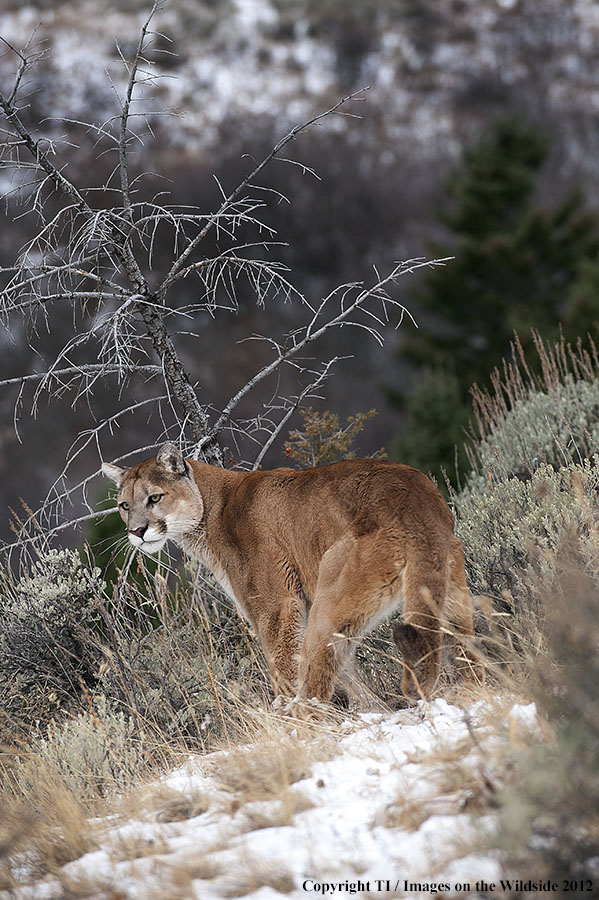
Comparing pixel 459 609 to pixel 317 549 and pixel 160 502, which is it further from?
pixel 160 502

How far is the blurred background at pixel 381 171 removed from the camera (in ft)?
88.0

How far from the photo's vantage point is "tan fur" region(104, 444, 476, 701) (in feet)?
14.3

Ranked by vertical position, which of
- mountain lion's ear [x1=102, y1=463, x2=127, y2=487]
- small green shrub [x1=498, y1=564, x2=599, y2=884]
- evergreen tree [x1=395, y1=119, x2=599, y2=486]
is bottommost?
evergreen tree [x1=395, y1=119, x2=599, y2=486]

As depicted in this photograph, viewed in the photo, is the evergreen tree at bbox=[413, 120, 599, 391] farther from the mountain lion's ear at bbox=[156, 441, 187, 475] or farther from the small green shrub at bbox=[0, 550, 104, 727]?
the mountain lion's ear at bbox=[156, 441, 187, 475]

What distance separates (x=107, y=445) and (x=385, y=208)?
16287 millimetres

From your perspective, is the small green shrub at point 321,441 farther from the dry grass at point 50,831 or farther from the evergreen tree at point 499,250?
the evergreen tree at point 499,250

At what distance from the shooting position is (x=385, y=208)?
38969mm

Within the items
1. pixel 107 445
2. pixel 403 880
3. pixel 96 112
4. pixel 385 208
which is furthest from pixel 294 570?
pixel 385 208

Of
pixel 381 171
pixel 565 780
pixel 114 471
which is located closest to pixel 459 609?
pixel 565 780

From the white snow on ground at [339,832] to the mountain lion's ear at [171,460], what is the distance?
Answer: 221 cm

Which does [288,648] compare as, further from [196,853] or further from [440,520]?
[196,853]

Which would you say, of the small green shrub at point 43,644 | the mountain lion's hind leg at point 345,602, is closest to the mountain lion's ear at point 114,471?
the small green shrub at point 43,644

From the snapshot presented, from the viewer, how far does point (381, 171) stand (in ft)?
132

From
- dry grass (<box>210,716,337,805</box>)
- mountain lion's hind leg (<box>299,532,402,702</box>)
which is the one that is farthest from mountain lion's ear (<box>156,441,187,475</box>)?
dry grass (<box>210,716,337,805</box>)
